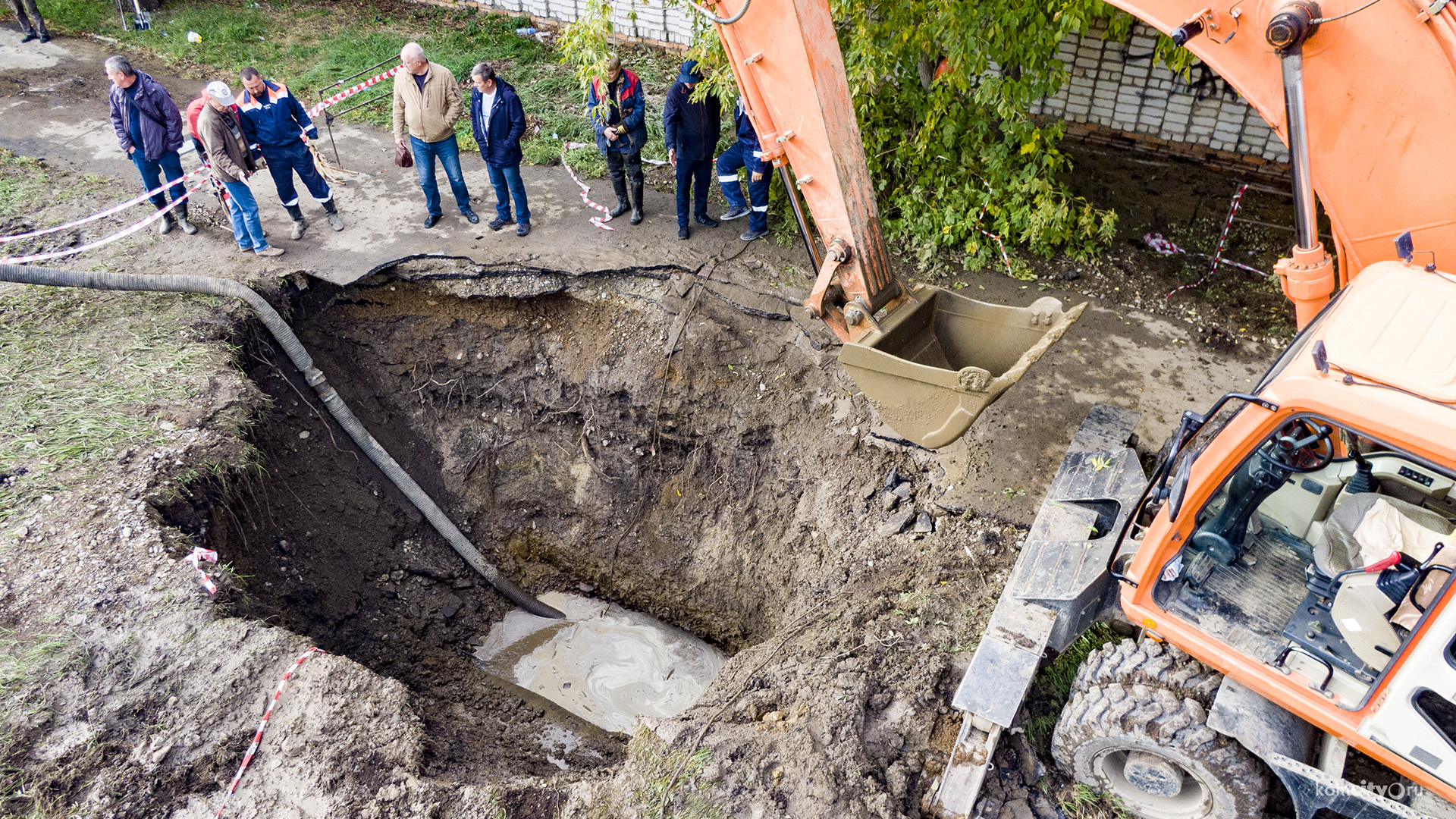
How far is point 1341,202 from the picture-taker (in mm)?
3547

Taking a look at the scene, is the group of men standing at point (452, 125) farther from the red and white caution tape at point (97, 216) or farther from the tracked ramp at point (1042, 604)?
the tracked ramp at point (1042, 604)

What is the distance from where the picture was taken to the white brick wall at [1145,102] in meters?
8.02

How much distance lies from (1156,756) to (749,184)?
5.14 m

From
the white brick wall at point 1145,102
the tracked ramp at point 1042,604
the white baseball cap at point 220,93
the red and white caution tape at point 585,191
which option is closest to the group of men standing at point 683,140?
the red and white caution tape at point 585,191

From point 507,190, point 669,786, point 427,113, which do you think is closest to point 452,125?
point 427,113

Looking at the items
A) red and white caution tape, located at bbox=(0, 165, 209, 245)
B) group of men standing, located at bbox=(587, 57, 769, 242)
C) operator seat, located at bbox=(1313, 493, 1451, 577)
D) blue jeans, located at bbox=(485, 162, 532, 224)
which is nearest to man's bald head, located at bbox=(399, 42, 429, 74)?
blue jeans, located at bbox=(485, 162, 532, 224)

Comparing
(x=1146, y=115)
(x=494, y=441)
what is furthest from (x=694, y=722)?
(x=1146, y=115)

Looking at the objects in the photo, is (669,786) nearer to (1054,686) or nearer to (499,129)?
(1054,686)

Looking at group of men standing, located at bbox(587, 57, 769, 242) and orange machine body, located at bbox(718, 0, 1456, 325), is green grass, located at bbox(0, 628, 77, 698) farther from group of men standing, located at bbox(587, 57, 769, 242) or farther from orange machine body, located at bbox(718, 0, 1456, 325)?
group of men standing, located at bbox(587, 57, 769, 242)

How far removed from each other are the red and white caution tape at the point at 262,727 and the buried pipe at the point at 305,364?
2.27m

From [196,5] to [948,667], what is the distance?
13.8 m

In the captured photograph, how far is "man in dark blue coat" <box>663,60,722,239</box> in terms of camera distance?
6762 mm

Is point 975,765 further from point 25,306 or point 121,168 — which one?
point 121,168

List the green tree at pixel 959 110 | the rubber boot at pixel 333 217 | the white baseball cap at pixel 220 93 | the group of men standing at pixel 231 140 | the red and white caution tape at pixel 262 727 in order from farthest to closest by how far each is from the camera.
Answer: the rubber boot at pixel 333 217 < the group of men standing at pixel 231 140 < the white baseball cap at pixel 220 93 < the green tree at pixel 959 110 < the red and white caution tape at pixel 262 727
